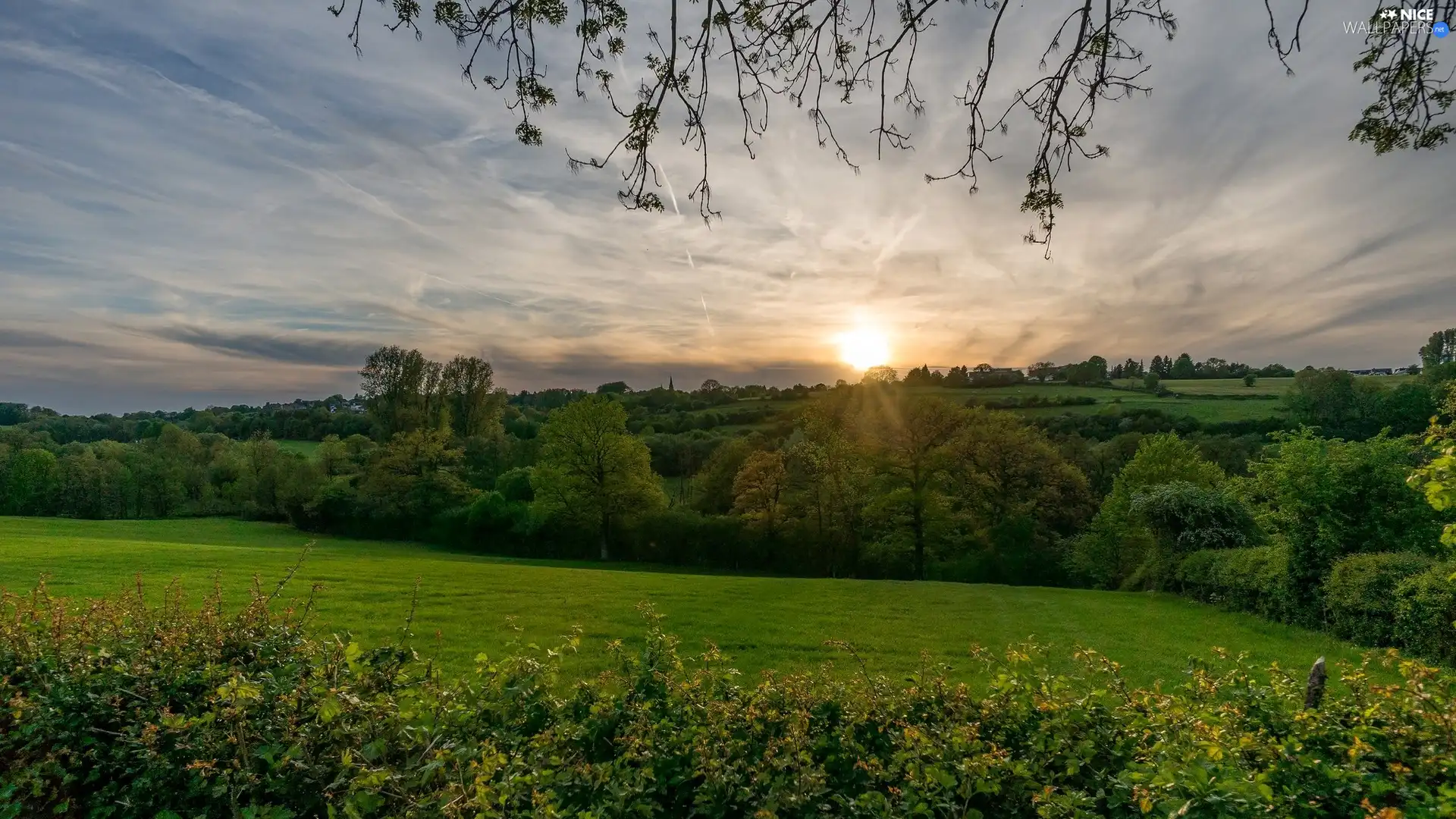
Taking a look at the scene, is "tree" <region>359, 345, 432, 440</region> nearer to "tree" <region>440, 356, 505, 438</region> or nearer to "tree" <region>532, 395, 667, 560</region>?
"tree" <region>440, 356, 505, 438</region>

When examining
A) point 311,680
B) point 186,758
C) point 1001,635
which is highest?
point 311,680

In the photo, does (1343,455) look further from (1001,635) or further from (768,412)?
(768,412)

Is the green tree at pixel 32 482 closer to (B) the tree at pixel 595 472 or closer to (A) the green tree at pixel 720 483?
(B) the tree at pixel 595 472

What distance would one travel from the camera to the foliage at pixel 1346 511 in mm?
14562

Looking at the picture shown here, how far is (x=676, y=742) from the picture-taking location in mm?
3102

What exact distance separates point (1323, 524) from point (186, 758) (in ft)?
66.8

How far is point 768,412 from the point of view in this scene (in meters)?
73.4

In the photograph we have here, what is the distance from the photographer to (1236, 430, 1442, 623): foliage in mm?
14562

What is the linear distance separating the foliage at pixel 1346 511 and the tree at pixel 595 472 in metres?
26.7

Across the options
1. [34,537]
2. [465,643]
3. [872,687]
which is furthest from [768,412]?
[872,687]

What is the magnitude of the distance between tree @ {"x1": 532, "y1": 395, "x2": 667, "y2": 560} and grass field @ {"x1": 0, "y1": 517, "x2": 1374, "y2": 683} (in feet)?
41.5

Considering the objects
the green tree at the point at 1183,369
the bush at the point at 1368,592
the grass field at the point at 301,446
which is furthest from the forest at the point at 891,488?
the green tree at the point at 1183,369

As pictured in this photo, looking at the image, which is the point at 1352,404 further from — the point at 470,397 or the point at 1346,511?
the point at 470,397

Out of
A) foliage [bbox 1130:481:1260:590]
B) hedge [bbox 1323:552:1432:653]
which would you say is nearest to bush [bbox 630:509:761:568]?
foliage [bbox 1130:481:1260:590]
